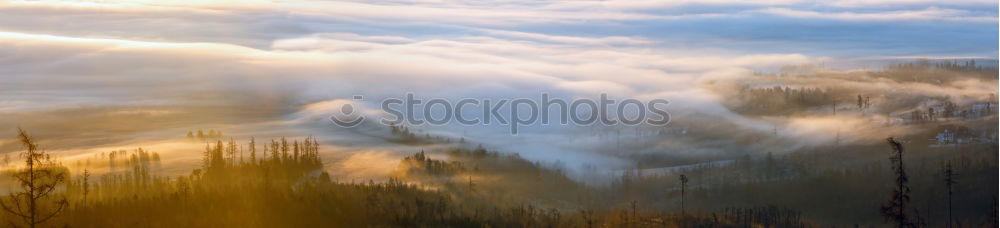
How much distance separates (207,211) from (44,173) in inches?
2221

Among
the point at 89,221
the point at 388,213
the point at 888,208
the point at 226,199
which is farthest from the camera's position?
the point at 388,213

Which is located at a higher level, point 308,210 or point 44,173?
point 44,173

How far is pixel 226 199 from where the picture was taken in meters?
132

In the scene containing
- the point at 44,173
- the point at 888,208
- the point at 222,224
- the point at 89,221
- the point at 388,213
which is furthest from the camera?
the point at 388,213

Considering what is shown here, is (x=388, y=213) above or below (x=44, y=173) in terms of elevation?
below

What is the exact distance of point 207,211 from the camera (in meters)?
122

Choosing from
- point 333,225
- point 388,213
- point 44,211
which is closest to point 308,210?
point 333,225

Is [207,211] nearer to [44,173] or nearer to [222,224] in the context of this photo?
[222,224]

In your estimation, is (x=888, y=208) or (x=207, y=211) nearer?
(x=888, y=208)

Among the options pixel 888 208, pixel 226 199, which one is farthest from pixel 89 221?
pixel 888 208

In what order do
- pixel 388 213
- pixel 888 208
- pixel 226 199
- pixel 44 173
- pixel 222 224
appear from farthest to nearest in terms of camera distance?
pixel 388 213 < pixel 226 199 < pixel 222 224 < pixel 888 208 < pixel 44 173

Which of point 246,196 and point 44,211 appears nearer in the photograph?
point 44,211

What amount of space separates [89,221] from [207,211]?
54.1 ft

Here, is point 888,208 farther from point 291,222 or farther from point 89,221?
point 89,221
